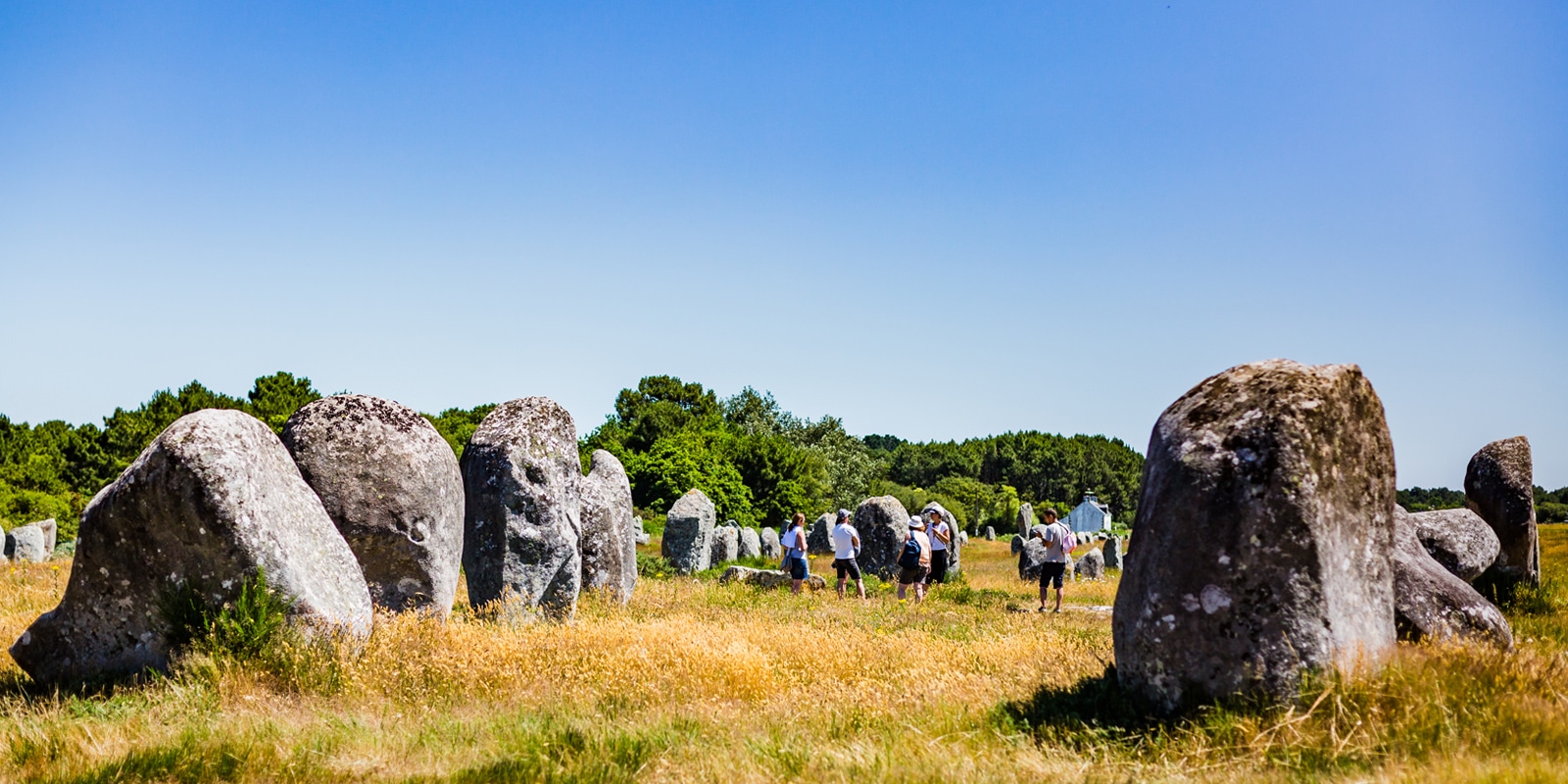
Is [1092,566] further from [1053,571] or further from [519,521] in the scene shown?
[519,521]

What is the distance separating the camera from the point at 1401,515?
44.0 ft

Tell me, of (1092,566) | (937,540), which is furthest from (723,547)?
(937,540)

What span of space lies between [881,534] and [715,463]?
109 ft

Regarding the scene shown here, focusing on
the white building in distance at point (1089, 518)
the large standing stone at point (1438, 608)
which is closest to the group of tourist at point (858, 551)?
the large standing stone at point (1438, 608)

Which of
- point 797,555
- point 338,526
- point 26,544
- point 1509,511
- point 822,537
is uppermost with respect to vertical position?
point 1509,511

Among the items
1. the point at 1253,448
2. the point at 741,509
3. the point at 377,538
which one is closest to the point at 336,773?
the point at 377,538

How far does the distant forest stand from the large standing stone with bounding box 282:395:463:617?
2627 centimetres

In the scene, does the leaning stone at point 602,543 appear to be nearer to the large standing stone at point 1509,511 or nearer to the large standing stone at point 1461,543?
the large standing stone at point 1461,543

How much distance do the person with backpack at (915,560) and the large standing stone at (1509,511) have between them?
943 cm

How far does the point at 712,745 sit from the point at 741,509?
172 ft

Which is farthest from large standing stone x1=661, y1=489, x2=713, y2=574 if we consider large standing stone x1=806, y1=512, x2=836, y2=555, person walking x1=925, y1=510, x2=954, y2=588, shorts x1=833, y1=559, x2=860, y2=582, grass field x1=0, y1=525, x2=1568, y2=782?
grass field x1=0, y1=525, x2=1568, y2=782

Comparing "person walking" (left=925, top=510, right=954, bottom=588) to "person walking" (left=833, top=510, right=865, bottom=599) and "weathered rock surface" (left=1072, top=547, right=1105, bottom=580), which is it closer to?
"person walking" (left=833, top=510, right=865, bottom=599)

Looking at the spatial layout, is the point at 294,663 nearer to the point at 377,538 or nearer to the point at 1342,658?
the point at 377,538

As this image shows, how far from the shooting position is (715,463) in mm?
60094
